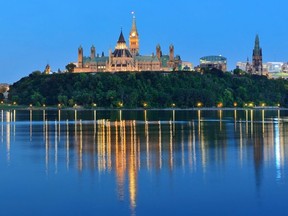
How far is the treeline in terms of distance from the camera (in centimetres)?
14975

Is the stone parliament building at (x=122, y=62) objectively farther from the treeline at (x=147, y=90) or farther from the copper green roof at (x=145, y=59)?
the treeline at (x=147, y=90)

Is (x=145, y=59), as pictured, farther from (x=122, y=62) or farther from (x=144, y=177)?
(x=144, y=177)

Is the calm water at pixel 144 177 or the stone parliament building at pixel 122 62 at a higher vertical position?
the stone parliament building at pixel 122 62

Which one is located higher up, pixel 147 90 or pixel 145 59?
pixel 145 59

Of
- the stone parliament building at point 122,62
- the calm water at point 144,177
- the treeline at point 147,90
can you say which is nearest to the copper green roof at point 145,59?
the stone parliament building at point 122,62

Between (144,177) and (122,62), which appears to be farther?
(122,62)

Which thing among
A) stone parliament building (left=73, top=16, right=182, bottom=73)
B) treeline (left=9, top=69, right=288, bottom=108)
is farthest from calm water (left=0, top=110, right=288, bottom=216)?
stone parliament building (left=73, top=16, right=182, bottom=73)

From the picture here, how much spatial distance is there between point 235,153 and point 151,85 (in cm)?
12597

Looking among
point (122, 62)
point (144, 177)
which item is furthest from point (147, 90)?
point (144, 177)

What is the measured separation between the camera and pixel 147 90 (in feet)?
522

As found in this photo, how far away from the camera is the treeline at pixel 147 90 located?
14975 cm

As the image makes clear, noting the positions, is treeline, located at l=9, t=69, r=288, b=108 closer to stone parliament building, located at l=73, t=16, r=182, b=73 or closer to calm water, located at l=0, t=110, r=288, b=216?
stone parliament building, located at l=73, t=16, r=182, b=73

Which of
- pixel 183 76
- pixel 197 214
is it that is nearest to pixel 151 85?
pixel 183 76

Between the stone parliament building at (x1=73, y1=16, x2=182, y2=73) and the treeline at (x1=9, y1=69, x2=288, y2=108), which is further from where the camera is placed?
the stone parliament building at (x1=73, y1=16, x2=182, y2=73)
